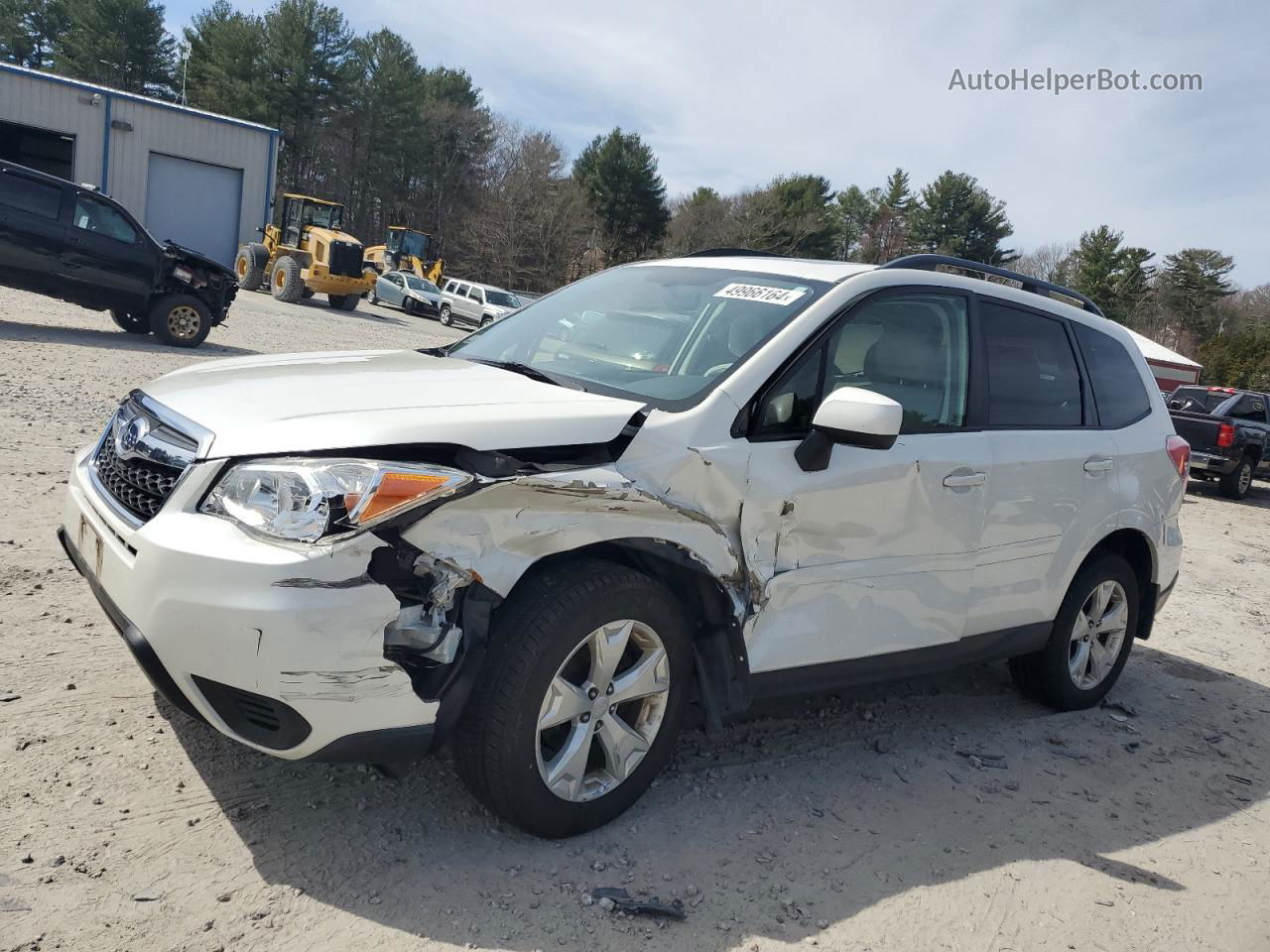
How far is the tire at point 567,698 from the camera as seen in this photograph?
2.76 meters

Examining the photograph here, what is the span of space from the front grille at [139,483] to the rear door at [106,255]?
1135 cm

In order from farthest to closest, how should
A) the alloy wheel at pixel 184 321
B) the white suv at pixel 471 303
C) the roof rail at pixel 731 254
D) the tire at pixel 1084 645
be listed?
the white suv at pixel 471 303, the alloy wheel at pixel 184 321, the tire at pixel 1084 645, the roof rail at pixel 731 254

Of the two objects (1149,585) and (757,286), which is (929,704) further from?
(757,286)

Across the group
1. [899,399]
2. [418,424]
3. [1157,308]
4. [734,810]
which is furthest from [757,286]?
[1157,308]

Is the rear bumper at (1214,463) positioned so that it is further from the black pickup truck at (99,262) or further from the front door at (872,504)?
the black pickup truck at (99,262)

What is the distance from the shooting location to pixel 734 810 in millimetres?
3449

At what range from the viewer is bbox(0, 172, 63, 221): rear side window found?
12367 mm

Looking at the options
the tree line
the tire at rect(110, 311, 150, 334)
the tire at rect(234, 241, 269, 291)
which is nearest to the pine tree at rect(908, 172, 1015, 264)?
the tree line

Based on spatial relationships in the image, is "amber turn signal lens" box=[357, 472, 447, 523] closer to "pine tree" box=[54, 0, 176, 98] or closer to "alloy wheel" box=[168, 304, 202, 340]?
"alloy wheel" box=[168, 304, 202, 340]

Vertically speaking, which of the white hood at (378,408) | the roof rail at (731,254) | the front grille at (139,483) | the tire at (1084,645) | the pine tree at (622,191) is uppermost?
the pine tree at (622,191)

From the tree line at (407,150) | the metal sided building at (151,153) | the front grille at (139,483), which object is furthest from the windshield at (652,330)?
the tree line at (407,150)

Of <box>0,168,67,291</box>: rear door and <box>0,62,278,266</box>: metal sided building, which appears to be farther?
<box>0,62,278,266</box>: metal sided building

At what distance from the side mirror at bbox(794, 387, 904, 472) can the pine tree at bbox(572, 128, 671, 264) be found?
189 feet

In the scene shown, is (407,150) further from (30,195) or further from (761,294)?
(761,294)
